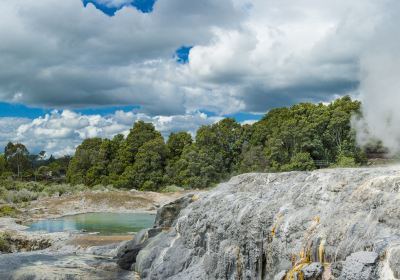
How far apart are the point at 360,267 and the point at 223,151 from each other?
55279 millimetres

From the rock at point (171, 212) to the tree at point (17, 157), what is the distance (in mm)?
72987

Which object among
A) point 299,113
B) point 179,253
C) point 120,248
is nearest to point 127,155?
point 299,113

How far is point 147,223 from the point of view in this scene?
3778cm

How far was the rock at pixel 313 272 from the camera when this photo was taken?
11422mm

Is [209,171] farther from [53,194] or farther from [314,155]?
[53,194]

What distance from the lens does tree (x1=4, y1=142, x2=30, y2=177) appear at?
9038 cm

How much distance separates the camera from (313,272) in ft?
37.6

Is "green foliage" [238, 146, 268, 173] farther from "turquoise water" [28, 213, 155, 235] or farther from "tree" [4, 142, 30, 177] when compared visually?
"tree" [4, 142, 30, 177]

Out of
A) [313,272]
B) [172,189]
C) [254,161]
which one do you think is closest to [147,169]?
[172,189]

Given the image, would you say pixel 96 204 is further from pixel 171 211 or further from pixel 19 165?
pixel 19 165

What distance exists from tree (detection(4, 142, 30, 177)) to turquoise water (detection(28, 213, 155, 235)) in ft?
166

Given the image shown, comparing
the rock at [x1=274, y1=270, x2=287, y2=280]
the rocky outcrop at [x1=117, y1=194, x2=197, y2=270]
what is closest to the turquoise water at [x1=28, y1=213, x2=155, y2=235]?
the rocky outcrop at [x1=117, y1=194, x2=197, y2=270]

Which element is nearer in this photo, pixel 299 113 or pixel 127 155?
pixel 299 113

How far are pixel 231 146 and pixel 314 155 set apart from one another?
12520 millimetres
